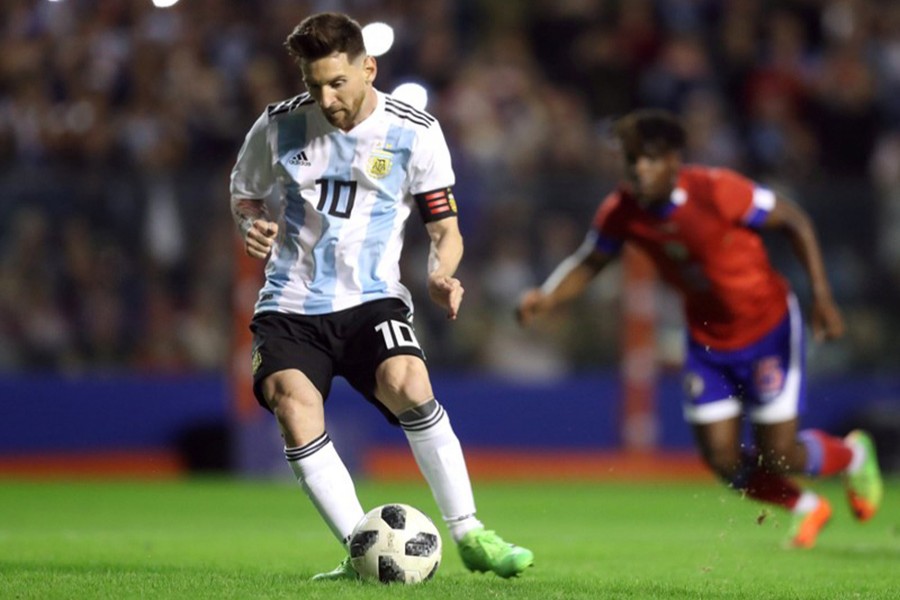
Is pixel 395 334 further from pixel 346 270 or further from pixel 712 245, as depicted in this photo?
pixel 712 245

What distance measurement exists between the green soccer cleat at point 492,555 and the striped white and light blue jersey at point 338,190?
104 centimetres

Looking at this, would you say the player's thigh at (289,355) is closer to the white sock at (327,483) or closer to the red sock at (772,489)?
the white sock at (327,483)

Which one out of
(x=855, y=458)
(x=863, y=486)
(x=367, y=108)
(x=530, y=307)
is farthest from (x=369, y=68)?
(x=863, y=486)

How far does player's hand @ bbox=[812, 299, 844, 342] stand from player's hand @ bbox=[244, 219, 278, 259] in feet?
11.7

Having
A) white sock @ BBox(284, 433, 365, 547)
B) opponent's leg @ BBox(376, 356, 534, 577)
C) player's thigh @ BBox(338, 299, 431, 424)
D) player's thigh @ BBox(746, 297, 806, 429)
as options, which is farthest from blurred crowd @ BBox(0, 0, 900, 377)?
white sock @ BBox(284, 433, 365, 547)

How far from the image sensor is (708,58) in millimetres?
16562

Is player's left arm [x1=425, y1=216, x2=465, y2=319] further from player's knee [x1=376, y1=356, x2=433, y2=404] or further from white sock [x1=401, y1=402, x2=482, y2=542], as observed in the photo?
white sock [x1=401, y1=402, x2=482, y2=542]

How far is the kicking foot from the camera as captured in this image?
8.71 m

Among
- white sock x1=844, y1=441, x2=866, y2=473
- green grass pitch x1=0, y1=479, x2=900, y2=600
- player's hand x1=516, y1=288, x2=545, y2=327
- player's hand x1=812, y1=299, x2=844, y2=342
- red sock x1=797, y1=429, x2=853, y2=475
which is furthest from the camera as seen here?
white sock x1=844, y1=441, x2=866, y2=473

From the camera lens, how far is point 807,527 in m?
8.76

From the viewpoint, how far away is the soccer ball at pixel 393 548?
6043mm

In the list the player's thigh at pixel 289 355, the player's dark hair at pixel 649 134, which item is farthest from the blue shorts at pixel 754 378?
the player's thigh at pixel 289 355

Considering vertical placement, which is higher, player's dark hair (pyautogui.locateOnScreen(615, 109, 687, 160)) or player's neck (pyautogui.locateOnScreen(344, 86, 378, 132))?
player's neck (pyautogui.locateOnScreen(344, 86, 378, 132))

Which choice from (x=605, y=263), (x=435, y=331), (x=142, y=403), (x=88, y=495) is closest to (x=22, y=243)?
(x=142, y=403)
